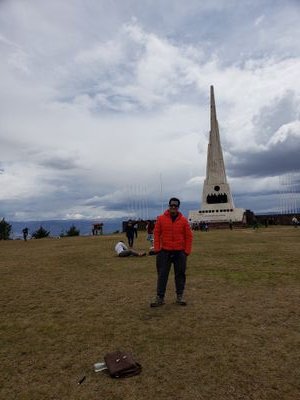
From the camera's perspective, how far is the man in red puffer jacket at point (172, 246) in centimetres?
768

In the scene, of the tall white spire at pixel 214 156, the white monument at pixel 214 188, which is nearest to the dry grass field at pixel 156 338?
the white monument at pixel 214 188

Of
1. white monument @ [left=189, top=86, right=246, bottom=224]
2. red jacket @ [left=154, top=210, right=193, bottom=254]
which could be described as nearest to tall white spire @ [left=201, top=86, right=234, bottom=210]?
white monument @ [left=189, top=86, right=246, bottom=224]

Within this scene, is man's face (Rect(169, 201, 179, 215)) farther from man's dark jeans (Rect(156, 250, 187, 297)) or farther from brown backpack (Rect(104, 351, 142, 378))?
brown backpack (Rect(104, 351, 142, 378))

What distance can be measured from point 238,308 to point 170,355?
8.56ft

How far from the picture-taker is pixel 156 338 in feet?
18.3

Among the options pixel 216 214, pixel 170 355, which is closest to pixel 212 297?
pixel 170 355

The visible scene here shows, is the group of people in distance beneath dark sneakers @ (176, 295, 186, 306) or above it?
above

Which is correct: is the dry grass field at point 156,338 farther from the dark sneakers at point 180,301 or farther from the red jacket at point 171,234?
the red jacket at point 171,234

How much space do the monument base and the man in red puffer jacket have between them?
1832 inches

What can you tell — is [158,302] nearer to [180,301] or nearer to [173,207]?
[180,301]

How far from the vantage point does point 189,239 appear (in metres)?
7.82

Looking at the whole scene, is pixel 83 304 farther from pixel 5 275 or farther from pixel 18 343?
pixel 5 275

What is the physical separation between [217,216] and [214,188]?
19.0 feet

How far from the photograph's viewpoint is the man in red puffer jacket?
25.2ft
